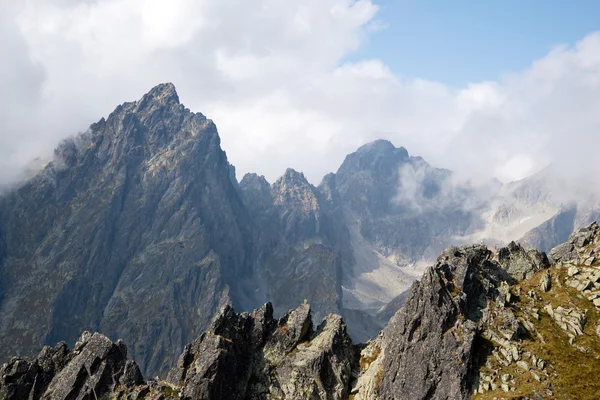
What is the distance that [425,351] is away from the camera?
7469cm

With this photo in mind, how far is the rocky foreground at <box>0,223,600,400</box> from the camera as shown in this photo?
69.4 m

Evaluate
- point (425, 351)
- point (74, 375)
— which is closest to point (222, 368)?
point (74, 375)

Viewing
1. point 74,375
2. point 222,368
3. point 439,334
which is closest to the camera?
point 439,334

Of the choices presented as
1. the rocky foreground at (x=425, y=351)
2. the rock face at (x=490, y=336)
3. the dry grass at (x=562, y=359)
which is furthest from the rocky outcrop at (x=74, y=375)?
the dry grass at (x=562, y=359)

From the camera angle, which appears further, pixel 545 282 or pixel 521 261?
pixel 521 261

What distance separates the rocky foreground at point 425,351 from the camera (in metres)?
69.4

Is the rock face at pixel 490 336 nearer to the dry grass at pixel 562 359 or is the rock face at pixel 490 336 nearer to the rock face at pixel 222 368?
the dry grass at pixel 562 359

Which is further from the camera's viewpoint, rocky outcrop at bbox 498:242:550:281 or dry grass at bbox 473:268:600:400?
rocky outcrop at bbox 498:242:550:281

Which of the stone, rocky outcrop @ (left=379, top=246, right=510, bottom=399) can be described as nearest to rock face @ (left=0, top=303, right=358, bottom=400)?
rocky outcrop @ (left=379, top=246, right=510, bottom=399)

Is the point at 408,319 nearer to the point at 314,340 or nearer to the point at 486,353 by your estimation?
the point at 486,353

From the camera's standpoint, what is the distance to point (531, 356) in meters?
69.7

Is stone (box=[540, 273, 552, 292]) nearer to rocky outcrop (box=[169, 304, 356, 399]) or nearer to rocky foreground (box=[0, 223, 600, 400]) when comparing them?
rocky foreground (box=[0, 223, 600, 400])

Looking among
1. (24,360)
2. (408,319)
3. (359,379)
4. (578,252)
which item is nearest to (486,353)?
(408,319)

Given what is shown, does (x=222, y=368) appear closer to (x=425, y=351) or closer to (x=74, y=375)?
(x=74, y=375)
